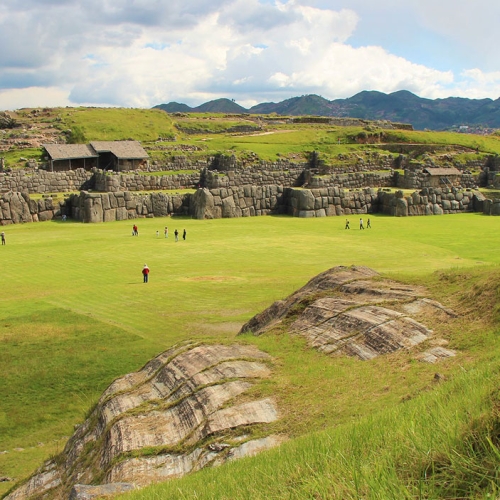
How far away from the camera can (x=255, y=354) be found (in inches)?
474

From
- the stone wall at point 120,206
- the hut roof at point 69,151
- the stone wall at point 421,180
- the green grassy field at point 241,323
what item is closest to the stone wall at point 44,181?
the hut roof at point 69,151

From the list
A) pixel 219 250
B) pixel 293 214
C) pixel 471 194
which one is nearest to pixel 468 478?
pixel 219 250

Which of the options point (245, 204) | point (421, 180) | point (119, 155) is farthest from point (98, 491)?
point (421, 180)

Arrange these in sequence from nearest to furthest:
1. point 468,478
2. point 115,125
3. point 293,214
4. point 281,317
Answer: point 468,478 → point 281,317 → point 293,214 → point 115,125

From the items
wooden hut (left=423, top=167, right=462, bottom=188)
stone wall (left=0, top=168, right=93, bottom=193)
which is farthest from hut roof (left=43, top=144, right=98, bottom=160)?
wooden hut (left=423, top=167, right=462, bottom=188)

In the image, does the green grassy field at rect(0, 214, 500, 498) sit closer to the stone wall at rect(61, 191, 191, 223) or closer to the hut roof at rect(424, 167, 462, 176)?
the stone wall at rect(61, 191, 191, 223)

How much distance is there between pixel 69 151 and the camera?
63625 millimetres

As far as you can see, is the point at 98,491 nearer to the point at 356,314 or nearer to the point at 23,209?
the point at 356,314

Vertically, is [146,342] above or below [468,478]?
below

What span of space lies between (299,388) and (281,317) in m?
4.36

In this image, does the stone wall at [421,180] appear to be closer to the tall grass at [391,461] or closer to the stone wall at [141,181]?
the stone wall at [141,181]

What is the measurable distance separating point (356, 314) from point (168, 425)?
4808 millimetres

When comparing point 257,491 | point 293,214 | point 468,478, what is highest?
point 468,478

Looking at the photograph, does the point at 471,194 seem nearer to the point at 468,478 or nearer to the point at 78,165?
the point at 78,165
